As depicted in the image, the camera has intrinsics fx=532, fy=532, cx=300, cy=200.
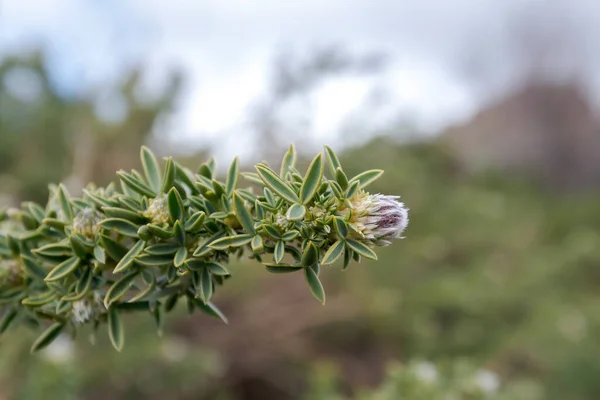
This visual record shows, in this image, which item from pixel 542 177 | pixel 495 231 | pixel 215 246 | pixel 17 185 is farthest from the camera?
pixel 542 177

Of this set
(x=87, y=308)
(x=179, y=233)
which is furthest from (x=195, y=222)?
(x=87, y=308)

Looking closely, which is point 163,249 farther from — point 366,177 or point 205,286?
point 366,177

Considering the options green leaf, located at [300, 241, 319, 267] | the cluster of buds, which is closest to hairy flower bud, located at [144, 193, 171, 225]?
the cluster of buds

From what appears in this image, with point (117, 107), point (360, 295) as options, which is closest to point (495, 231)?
point (360, 295)

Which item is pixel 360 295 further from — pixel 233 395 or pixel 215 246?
pixel 215 246

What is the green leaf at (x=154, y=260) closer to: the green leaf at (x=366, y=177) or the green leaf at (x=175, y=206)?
the green leaf at (x=175, y=206)

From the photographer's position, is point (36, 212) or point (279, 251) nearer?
point (279, 251)
